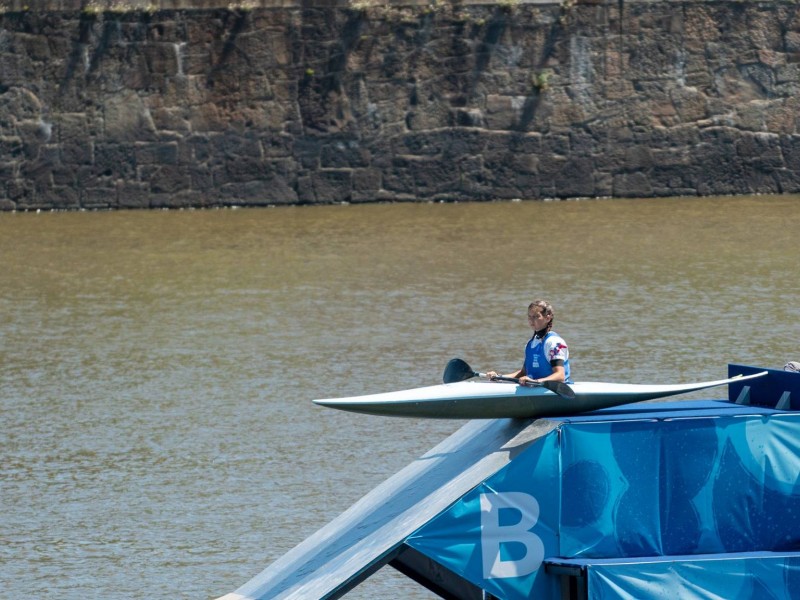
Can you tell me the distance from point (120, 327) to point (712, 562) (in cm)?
724

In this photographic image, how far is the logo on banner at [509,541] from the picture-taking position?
5859mm

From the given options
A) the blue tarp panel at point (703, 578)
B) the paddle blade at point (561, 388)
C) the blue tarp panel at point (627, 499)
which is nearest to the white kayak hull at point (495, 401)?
the paddle blade at point (561, 388)

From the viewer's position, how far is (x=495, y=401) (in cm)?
610

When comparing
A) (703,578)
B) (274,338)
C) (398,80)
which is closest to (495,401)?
(703,578)

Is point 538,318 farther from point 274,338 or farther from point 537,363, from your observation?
point 274,338

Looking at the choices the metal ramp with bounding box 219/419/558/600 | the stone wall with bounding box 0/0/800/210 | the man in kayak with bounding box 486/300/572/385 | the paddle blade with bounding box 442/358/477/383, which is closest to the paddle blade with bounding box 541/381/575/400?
the metal ramp with bounding box 219/419/558/600

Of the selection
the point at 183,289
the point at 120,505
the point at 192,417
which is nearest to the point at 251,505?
the point at 120,505

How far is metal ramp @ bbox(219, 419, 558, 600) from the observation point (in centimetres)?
579

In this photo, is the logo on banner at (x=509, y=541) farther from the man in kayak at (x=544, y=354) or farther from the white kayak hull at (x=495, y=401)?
the man in kayak at (x=544, y=354)

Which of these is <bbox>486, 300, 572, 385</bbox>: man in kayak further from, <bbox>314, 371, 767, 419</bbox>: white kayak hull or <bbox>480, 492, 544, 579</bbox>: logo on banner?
<bbox>480, 492, 544, 579</bbox>: logo on banner

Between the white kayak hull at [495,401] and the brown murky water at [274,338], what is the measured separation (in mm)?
1128

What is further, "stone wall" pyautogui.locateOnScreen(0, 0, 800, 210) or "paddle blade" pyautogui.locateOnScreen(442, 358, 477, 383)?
"stone wall" pyautogui.locateOnScreen(0, 0, 800, 210)

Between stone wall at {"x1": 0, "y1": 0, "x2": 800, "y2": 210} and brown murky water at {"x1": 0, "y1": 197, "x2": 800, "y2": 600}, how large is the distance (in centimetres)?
74

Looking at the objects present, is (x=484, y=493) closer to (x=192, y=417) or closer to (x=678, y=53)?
(x=192, y=417)
